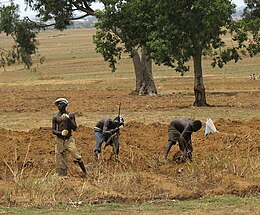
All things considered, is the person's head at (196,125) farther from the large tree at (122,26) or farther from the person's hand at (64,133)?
the large tree at (122,26)

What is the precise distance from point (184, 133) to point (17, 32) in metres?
24.6

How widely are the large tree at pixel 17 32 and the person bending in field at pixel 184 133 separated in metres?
23.1

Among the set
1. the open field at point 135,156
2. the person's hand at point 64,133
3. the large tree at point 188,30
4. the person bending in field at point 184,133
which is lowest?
the open field at point 135,156

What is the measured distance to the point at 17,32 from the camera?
36.4 meters

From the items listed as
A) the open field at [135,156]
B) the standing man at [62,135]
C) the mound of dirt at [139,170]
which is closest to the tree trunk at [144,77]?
the open field at [135,156]

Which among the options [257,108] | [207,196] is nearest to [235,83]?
[257,108]

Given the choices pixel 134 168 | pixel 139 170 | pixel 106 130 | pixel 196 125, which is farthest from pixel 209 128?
pixel 139 170

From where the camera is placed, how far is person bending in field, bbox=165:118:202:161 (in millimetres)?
13187

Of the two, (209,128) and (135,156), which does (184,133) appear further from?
(209,128)

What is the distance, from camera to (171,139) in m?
13.8

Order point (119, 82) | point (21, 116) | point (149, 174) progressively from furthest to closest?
1. point (119, 82)
2. point (21, 116)
3. point (149, 174)

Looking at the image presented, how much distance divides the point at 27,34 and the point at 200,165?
25708mm

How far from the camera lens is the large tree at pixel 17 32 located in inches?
1395

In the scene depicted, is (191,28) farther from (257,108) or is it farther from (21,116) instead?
(21,116)
